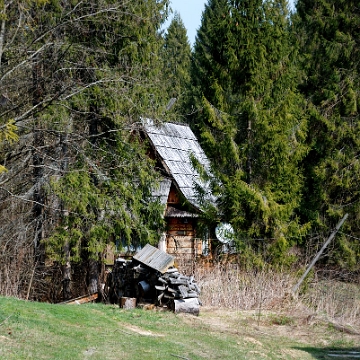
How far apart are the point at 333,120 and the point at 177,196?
25.5 ft

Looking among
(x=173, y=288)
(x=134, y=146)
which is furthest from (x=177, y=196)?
(x=173, y=288)

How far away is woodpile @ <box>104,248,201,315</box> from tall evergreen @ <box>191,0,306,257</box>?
3372 mm

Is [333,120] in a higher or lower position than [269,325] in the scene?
higher

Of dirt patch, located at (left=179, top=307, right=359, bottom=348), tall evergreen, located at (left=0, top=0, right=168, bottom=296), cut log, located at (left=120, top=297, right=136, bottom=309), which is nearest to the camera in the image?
dirt patch, located at (left=179, top=307, right=359, bottom=348)

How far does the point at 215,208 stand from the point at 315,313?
4.45 metres

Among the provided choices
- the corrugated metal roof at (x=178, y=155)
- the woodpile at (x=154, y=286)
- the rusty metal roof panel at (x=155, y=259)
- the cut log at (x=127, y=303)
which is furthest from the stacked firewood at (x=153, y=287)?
the corrugated metal roof at (x=178, y=155)

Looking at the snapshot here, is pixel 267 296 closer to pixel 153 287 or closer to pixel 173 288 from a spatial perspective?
pixel 173 288

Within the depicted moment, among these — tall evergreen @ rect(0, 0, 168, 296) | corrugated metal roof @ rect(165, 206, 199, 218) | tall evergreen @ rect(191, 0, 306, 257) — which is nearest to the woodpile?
tall evergreen @ rect(0, 0, 168, 296)

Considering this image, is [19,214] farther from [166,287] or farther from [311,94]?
[311,94]

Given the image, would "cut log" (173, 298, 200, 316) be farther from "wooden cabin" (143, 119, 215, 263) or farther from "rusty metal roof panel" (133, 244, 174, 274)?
"wooden cabin" (143, 119, 215, 263)

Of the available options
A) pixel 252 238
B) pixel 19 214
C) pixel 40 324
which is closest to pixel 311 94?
pixel 252 238

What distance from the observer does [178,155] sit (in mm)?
21703

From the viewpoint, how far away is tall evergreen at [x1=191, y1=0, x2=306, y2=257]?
16703 millimetres

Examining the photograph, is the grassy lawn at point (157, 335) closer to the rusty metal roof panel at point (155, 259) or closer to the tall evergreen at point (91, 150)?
the rusty metal roof panel at point (155, 259)
